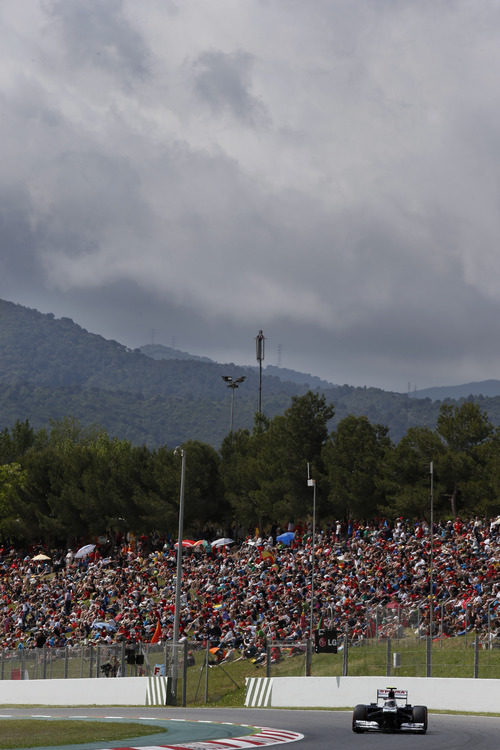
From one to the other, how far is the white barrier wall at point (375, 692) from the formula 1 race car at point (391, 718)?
7197 millimetres

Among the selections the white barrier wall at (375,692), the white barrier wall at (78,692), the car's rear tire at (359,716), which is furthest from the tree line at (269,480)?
the car's rear tire at (359,716)

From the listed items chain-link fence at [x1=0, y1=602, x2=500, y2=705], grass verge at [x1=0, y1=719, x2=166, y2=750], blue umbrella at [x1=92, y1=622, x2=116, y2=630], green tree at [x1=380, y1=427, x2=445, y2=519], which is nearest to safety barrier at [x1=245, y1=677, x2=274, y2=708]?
chain-link fence at [x1=0, y1=602, x2=500, y2=705]

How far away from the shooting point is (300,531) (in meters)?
68.1

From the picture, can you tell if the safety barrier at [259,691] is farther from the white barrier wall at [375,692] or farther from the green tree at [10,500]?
the green tree at [10,500]

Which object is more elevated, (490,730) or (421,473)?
(421,473)

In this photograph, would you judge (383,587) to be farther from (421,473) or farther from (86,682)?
(421,473)

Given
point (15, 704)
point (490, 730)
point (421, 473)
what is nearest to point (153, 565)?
point (421, 473)

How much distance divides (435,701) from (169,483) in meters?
58.9

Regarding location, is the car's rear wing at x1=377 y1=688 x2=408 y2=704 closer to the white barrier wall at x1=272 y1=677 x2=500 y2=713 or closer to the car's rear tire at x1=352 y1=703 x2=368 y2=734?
the car's rear tire at x1=352 y1=703 x2=368 y2=734

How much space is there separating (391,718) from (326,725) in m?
2.62

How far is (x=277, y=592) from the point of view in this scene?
5116 centimetres

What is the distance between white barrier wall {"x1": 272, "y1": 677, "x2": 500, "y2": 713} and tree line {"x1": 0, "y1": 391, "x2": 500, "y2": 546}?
32940mm

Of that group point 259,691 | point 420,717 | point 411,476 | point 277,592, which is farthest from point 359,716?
point 411,476

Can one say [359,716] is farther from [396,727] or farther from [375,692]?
[375,692]
